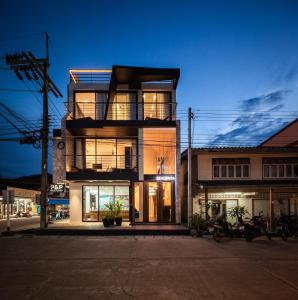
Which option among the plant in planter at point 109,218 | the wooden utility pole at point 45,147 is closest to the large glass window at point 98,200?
the plant in planter at point 109,218

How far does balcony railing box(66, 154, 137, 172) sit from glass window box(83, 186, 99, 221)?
5.03 ft

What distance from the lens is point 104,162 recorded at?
23734mm

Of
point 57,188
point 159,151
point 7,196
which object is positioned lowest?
point 7,196

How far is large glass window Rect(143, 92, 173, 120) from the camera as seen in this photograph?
2402 cm

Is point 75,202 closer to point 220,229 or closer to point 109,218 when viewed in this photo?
point 109,218

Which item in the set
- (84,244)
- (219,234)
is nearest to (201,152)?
(219,234)

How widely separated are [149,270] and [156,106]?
16116 mm

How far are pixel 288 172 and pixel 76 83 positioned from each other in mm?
16560

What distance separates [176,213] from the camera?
21406 millimetres

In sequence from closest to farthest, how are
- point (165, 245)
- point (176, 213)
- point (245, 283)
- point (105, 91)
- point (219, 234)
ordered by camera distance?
point (245, 283)
point (165, 245)
point (219, 234)
point (176, 213)
point (105, 91)

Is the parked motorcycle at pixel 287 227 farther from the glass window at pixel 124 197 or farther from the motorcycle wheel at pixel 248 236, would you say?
the glass window at pixel 124 197

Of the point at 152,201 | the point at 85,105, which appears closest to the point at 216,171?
the point at 152,201

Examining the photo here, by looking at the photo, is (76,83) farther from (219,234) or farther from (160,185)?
(219,234)

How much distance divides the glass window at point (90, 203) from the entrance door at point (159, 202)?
389cm
